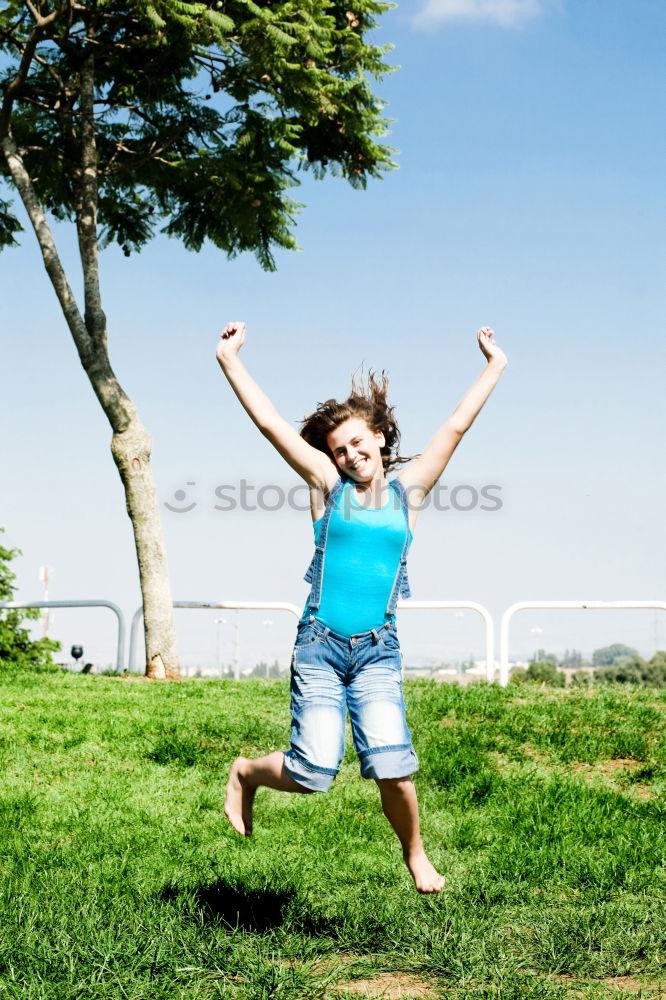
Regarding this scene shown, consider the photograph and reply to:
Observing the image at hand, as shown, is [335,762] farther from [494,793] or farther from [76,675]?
[76,675]

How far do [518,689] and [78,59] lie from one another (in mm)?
10473

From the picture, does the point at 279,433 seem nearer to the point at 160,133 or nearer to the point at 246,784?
the point at 246,784

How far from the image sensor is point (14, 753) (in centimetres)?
662

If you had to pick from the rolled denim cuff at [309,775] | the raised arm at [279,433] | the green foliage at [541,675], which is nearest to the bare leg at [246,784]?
the rolled denim cuff at [309,775]

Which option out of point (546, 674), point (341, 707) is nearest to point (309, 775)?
point (341, 707)

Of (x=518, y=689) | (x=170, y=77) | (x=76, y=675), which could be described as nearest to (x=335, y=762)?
(x=518, y=689)

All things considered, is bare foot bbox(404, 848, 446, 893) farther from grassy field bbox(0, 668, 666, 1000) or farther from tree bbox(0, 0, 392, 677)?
tree bbox(0, 0, 392, 677)

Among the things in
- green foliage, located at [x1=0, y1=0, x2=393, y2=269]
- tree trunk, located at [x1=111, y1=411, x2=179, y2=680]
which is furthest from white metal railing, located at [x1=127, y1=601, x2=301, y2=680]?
green foliage, located at [x1=0, y1=0, x2=393, y2=269]

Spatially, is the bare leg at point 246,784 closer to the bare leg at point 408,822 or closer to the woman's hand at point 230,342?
the bare leg at point 408,822

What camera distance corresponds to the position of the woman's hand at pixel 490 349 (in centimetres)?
416

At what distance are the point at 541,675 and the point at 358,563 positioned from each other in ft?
22.1

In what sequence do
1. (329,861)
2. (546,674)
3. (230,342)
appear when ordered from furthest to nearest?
(546,674)
(329,861)
(230,342)

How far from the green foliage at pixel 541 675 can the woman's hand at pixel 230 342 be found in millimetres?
6215

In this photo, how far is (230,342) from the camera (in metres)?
4.09
